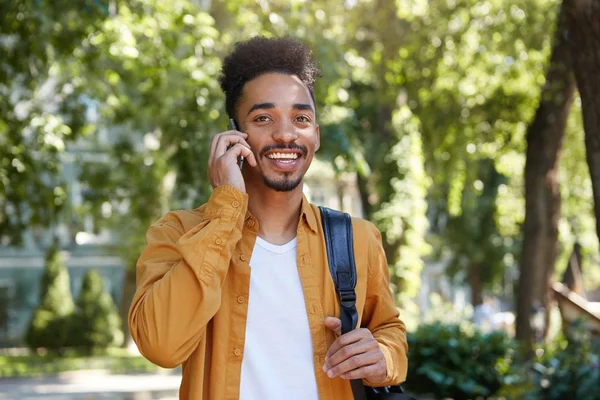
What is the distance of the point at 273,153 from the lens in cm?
301

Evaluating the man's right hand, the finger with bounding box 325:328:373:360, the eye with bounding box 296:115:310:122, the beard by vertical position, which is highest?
the eye with bounding box 296:115:310:122

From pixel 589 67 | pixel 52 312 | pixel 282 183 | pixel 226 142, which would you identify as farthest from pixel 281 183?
pixel 52 312

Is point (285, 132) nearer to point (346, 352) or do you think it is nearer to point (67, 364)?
point (346, 352)

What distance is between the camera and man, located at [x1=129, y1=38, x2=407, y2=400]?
8.91ft

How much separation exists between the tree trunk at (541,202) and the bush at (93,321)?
18415 mm

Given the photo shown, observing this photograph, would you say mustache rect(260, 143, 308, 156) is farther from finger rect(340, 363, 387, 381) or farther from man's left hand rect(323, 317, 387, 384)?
finger rect(340, 363, 387, 381)

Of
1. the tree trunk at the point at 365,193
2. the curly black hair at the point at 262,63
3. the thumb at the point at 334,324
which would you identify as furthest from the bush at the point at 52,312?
the thumb at the point at 334,324

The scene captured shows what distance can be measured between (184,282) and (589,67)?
3.21m

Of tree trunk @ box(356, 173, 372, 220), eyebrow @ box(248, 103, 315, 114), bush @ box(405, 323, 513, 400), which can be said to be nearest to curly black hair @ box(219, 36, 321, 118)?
eyebrow @ box(248, 103, 315, 114)

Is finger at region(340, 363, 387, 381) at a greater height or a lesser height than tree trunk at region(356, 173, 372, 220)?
lesser

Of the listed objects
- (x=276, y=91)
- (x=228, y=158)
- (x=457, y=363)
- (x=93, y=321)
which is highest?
(x=276, y=91)

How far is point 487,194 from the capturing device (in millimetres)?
37312

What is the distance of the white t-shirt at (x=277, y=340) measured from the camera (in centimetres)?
281

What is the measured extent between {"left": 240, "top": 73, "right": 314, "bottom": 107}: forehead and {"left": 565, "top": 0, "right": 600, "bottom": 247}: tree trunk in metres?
2.47
